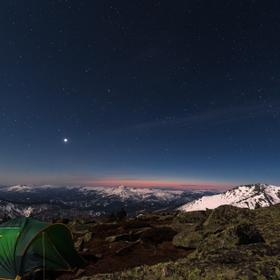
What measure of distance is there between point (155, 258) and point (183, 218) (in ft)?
44.2

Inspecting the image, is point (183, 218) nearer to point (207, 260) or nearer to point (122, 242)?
point (122, 242)

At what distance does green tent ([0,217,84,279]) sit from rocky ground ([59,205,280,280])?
1405 mm

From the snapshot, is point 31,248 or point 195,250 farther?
point 31,248

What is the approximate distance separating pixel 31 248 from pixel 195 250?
9.93 meters

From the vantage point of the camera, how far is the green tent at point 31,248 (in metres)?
17.9

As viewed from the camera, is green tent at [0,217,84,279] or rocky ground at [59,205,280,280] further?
green tent at [0,217,84,279]

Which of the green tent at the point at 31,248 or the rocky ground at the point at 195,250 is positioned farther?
the green tent at the point at 31,248

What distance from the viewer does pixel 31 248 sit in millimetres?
18422

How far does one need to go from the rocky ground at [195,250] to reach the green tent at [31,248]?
141 centimetres

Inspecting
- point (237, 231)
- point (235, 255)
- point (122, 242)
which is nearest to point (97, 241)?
point (122, 242)

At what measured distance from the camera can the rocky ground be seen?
24.3 ft

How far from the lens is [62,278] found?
19.0 m

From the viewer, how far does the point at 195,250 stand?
54.9 ft

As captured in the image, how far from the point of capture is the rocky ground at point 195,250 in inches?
291
